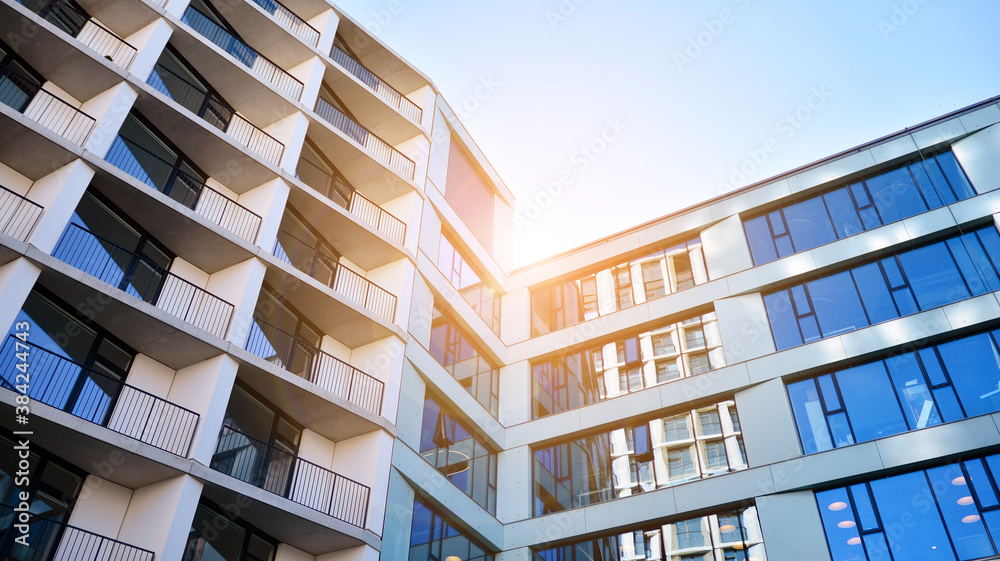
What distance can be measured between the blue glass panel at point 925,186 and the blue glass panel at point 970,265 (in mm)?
1575

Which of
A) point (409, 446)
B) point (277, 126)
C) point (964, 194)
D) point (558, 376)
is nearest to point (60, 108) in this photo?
point (277, 126)

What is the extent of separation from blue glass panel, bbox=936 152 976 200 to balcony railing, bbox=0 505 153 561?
25451 mm

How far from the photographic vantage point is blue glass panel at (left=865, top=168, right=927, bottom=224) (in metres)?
25.2

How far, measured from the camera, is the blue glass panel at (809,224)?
26.2 meters

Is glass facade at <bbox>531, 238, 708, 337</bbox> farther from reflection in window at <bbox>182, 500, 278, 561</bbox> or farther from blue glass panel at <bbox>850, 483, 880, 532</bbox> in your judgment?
reflection in window at <bbox>182, 500, 278, 561</bbox>

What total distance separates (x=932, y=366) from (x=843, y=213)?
6.55 meters

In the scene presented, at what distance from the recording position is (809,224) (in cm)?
2673

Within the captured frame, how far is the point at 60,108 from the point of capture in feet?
65.3

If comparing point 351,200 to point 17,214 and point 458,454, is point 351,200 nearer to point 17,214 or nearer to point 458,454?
point 458,454

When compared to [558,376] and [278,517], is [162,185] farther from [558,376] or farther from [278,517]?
[558,376]

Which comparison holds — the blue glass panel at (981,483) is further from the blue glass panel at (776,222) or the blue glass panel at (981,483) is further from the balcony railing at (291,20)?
the balcony railing at (291,20)

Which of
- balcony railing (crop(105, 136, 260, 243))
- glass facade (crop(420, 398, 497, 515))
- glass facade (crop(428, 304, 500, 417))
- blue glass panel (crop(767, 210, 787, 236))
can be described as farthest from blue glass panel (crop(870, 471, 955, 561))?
balcony railing (crop(105, 136, 260, 243))

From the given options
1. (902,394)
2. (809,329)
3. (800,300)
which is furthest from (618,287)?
(902,394)

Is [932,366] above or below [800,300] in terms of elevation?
below
